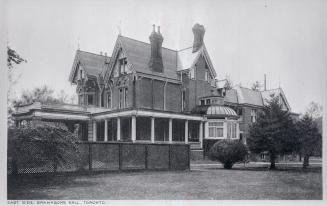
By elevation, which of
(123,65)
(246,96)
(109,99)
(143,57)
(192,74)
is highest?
(143,57)

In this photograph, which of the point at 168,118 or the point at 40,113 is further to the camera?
the point at 168,118

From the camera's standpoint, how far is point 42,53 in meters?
14.0

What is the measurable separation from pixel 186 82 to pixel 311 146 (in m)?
11.6

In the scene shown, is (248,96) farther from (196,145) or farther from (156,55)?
(156,55)

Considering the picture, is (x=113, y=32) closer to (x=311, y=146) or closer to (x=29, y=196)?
(x=29, y=196)

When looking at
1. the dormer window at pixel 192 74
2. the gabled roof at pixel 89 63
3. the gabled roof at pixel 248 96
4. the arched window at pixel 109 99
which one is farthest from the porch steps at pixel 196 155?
the gabled roof at pixel 248 96

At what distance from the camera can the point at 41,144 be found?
43.0ft

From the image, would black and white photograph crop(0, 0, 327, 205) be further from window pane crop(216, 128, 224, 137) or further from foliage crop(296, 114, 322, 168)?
window pane crop(216, 128, 224, 137)

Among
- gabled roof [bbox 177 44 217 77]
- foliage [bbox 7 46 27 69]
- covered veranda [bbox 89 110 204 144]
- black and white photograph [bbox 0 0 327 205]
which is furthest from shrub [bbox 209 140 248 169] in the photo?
foliage [bbox 7 46 27 69]

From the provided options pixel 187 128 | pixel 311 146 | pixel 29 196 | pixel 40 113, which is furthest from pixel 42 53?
pixel 187 128

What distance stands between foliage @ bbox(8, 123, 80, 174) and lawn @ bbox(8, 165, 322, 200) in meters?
0.65

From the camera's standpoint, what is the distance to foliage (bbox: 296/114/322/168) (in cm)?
1938

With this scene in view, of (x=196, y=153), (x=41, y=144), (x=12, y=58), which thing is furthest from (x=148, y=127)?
(x=12, y=58)

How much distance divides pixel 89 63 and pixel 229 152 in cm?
1488
